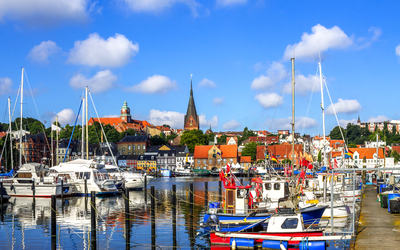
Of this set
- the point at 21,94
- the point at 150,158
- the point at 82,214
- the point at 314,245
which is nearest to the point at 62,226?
the point at 82,214

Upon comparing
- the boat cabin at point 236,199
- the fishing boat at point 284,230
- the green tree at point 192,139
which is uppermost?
the green tree at point 192,139

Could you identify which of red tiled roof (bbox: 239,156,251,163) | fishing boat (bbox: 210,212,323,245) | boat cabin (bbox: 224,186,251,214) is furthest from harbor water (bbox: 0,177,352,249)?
red tiled roof (bbox: 239,156,251,163)

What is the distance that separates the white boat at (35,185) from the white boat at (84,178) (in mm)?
982

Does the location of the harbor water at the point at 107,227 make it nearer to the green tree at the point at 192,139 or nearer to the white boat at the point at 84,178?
the white boat at the point at 84,178

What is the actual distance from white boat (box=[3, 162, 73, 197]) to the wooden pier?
32.5 meters

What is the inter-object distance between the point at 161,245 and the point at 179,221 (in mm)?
7712

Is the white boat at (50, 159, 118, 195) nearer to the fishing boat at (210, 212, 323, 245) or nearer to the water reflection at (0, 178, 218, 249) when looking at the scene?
the water reflection at (0, 178, 218, 249)

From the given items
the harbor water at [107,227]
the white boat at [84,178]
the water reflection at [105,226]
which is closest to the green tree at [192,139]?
the white boat at [84,178]

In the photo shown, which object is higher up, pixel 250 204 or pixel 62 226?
pixel 250 204

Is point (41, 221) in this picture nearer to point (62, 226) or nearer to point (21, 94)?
point (62, 226)

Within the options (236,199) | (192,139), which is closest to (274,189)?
(236,199)

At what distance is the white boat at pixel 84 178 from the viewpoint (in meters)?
47.6

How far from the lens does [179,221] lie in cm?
2966

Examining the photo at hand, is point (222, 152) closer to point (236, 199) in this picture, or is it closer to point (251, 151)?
point (251, 151)
